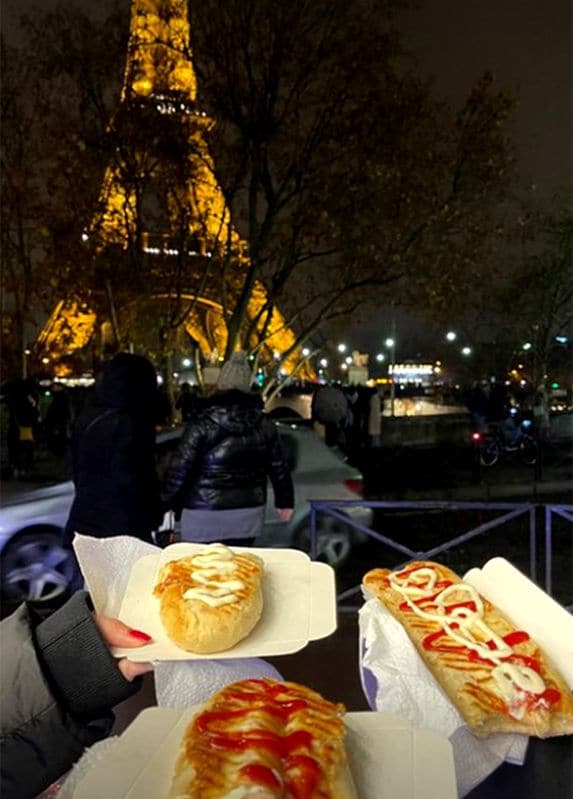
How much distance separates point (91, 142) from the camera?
39.5 ft

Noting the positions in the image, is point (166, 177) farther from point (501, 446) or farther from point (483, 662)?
point (483, 662)

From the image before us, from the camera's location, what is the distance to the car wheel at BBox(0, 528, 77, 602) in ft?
17.7

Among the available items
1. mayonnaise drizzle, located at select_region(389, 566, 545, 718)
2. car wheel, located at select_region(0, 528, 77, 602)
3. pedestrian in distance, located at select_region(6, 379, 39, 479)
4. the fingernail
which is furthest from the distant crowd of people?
the fingernail

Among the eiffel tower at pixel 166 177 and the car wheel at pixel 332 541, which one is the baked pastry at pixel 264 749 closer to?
the car wheel at pixel 332 541

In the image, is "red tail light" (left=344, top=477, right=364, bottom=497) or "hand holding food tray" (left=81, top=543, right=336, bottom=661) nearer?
"hand holding food tray" (left=81, top=543, right=336, bottom=661)

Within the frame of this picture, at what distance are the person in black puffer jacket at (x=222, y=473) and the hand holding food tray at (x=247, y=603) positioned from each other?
2.14 meters

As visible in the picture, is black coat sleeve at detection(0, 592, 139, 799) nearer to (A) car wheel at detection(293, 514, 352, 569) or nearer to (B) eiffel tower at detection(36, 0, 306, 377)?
(A) car wheel at detection(293, 514, 352, 569)

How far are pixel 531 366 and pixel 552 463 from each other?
147 inches

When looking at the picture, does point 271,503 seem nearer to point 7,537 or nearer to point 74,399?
point 7,537

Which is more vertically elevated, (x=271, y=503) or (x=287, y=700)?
(x=287, y=700)

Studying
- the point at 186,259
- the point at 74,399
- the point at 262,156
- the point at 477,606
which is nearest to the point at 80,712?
the point at 477,606

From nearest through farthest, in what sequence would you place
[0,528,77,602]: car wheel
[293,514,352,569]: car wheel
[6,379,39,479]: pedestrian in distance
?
[0,528,77,602]: car wheel → [293,514,352,569]: car wheel → [6,379,39,479]: pedestrian in distance

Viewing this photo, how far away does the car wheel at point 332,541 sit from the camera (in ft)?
21.3

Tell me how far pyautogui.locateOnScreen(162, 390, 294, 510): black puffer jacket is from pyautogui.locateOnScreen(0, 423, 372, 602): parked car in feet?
3.81
